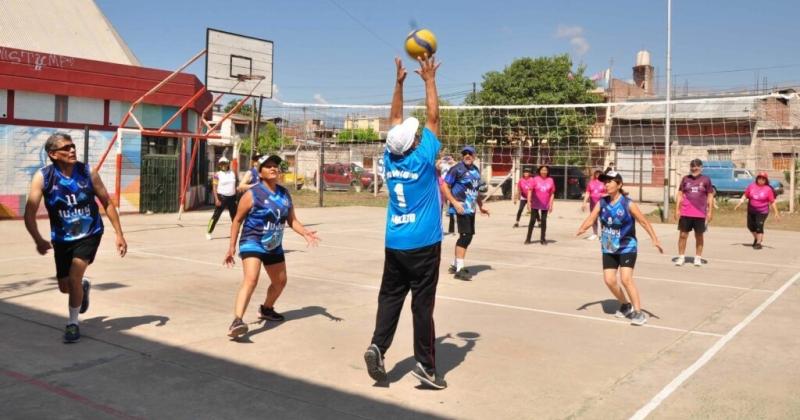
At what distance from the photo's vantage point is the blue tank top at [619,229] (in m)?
7.80

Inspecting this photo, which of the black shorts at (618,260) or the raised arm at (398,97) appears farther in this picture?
the black shorts at (618,260)

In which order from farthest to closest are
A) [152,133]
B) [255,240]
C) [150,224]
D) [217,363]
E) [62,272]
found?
[152,133] → [150,224] → [255,240] → [62,272] → [217,363]

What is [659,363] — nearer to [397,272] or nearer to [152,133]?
[397,272]

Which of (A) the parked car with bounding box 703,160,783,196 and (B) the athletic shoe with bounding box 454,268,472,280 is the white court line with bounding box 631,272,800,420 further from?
(A) the parked car with bounding box 703,160,783,196

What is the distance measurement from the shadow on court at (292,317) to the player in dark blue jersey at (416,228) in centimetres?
181

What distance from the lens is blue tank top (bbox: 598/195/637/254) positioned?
7805 millimetres

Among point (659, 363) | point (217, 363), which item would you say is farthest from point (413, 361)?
point (659, 363)

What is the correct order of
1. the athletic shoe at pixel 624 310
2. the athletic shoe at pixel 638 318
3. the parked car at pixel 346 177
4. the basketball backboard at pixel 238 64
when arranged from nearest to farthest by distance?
the athletic shoe at pixel 638 318, the athletic shoe at pixel 624 310, the basketball backboard at pixel 238 64, the parked car at pixel 346 177

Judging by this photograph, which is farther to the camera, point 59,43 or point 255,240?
point 59,43

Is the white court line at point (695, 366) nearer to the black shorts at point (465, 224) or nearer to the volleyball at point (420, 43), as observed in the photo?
the volleyball at point (420, 43)

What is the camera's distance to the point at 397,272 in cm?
527

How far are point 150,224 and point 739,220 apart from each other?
1955 centimetres

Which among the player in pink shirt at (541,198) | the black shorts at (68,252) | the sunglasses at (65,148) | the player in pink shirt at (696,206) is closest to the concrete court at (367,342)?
the black shorts at (68,252)

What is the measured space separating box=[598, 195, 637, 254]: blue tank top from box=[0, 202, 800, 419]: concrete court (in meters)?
0.82
